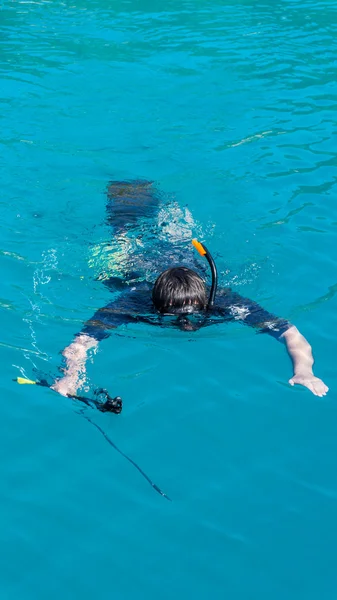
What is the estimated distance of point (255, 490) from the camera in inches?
152

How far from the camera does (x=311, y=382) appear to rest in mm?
4352

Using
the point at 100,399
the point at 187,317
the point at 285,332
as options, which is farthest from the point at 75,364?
the point at 285,332

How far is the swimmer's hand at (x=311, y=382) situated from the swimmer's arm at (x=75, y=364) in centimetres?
124

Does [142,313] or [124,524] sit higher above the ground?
[142,313]

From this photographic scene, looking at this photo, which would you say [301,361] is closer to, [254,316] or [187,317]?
[254,316]

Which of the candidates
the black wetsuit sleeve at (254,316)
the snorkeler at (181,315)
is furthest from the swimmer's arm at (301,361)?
the black wetsuit sleeve at (254,316)

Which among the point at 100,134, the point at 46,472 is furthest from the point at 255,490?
the point at 100,134

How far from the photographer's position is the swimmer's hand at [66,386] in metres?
4.42

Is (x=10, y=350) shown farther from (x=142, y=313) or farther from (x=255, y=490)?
(x=255, y=490)

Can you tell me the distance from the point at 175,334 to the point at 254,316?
0.53 meters

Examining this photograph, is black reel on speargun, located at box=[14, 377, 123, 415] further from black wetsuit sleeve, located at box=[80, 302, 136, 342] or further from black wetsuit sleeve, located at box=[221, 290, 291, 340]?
black wetsuit sleeve, located at box=[221, 290, 291, 340]

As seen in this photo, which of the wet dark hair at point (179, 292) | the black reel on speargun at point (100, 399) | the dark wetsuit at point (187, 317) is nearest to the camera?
the black reel on speargun at point (100, 399)

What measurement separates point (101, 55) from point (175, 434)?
281 inches

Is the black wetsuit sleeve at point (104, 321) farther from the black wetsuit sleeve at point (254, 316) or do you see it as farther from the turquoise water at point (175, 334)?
the black wetsuit sleeve at point (254, 316)
